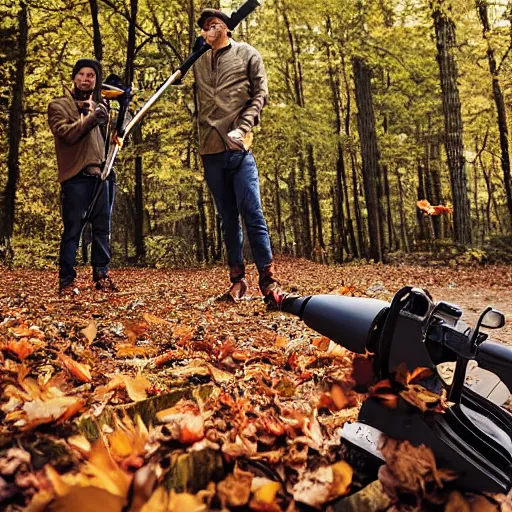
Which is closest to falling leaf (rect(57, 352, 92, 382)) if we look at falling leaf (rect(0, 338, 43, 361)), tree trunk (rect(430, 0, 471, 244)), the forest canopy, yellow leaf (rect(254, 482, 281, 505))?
falling leaf (rect(0, 338, 43, 361))

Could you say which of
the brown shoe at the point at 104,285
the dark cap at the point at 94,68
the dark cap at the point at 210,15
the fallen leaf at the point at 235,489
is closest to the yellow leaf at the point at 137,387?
the fallen leaf at the point at 235,489

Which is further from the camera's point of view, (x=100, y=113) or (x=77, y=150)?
(x=77, y=150)

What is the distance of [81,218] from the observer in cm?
496

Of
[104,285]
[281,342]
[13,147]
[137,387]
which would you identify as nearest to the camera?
[137,387]

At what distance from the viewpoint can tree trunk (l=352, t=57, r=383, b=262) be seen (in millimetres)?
13695

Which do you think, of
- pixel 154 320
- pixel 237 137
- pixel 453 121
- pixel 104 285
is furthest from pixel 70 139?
pixel 453 121

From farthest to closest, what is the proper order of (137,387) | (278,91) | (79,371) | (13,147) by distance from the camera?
1. (278,91)
2. (13,147)
3. (79,371)
4. (137,387)

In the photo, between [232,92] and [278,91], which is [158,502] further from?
[278,91]

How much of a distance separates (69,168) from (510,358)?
476 centimetres

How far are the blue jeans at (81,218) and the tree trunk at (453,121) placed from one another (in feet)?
28.3

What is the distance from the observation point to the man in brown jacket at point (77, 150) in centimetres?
485

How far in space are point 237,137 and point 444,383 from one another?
3055 mm

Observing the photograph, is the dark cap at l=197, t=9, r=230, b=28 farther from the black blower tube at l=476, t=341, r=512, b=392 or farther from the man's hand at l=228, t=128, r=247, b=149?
the black blower tube at l=476, t=341, r=512, b=392

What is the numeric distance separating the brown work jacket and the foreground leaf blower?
14.4 feet
